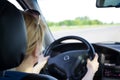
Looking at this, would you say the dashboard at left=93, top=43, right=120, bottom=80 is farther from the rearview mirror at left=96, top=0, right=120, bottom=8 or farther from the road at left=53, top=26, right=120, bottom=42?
the road at left=53, top=26, right=120, bottom=42

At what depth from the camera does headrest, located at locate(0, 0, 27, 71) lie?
2.51m

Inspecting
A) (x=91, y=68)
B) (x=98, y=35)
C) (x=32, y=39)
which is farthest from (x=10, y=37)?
(x=98, y=35)

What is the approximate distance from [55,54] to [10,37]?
1823mm

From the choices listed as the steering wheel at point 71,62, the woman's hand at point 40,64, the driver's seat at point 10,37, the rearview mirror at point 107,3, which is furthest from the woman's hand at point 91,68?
the driver's seat at point 10,37

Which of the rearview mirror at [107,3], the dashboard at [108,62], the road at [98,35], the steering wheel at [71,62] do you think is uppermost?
the rearview mirror at [107,3]

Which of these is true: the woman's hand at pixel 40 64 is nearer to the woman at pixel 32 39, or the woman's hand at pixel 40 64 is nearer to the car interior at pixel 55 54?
the car interior at pixel 55 54

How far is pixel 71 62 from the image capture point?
13.6 ft

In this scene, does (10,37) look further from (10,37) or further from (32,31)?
(32,31)

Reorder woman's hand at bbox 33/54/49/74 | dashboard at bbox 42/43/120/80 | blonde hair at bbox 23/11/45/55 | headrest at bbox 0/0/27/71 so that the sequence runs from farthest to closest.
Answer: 1. dashboard at bbox 42/43/120/80
2. woman's hand at bbox 33/54/49/74
3. blonde hair at bbox 23/11/45/55
4. headrest at bbox 0/0/27/71

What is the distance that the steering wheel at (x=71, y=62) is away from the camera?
159 inches

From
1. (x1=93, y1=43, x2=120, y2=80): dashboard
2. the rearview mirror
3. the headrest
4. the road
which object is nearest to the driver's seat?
the headrest

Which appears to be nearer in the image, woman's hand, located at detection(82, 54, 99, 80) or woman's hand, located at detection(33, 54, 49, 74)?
woman's hand, located at detection(82, 54, 99, 80)

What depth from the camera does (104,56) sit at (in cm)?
451

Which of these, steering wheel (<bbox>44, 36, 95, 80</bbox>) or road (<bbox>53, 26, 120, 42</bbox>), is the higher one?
steering wheel (<bbox>44, 36, 95, 80</bbox>)
